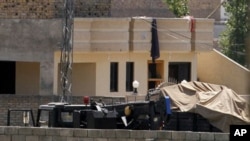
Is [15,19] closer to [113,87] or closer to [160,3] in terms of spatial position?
[113,87]

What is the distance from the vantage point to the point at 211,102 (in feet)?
89.3

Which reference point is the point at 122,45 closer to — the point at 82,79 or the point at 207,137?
the point at 82,79

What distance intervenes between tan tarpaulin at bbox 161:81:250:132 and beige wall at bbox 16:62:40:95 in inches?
307

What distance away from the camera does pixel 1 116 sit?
2970 centimetres

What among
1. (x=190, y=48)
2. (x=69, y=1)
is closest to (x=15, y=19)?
(x=69, y=1)

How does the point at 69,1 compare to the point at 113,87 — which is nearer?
the point at 69,1

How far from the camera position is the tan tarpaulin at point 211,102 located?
1031 inches

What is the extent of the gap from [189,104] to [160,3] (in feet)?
67.1

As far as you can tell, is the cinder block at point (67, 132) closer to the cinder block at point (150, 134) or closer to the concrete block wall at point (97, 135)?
the concrete block wall at point (97, 135)

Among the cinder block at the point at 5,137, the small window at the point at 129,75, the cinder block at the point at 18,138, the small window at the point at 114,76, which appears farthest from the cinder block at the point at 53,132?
the small window at the point at 129,75

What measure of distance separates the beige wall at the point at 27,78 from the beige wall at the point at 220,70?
7398 millimetres

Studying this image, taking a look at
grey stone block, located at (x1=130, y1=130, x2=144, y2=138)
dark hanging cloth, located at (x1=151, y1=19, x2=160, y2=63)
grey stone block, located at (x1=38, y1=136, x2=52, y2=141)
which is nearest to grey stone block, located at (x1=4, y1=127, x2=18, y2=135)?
grey stone block, located at (x1=38, y1=136, x2=52, y2=141)

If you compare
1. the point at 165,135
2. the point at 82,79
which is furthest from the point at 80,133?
the point at 82,79

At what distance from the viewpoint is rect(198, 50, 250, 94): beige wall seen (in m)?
36.5
